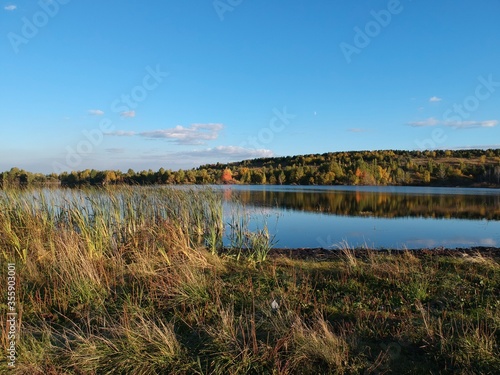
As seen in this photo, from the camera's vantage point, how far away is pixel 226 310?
556 centimetres

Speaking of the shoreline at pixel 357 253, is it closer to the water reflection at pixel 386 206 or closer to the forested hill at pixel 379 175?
the water reflection at pixel 386 206

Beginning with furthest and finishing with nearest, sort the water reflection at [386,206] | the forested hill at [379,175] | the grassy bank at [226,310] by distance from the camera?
1. the forested hill at [379,175]
2. the water reflection at [386,206]
3. the grassy bank at [226,310]

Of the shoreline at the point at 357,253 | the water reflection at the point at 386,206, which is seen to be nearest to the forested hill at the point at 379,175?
the water reflection at the point at 386,206

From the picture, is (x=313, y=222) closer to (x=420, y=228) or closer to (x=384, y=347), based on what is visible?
(x=420, y=228)

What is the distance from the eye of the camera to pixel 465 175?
104m

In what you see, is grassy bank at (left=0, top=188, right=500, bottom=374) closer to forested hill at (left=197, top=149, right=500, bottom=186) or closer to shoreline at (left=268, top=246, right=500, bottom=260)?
shoreline at (left=268, top=246, right=500, bottom=260)

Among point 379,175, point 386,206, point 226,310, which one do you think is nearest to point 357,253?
point 226,310

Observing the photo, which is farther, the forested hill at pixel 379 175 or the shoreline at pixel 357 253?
the forested hill at pixel 379 175

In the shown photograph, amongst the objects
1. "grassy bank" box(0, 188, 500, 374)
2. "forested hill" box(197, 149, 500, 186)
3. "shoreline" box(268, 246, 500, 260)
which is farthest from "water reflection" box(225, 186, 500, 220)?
"forested hill" box(197, 149, 500, 186)

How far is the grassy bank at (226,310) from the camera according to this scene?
4109mm

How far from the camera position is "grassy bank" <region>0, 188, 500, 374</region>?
4.11 metres

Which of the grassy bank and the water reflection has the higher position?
the grassy bank

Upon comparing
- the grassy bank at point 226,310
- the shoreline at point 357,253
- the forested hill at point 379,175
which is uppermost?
the forested hill at point 379,175

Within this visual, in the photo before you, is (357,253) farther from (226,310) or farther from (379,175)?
(379,175)
